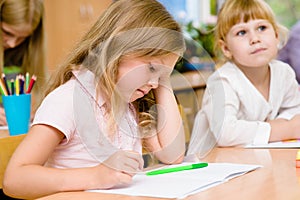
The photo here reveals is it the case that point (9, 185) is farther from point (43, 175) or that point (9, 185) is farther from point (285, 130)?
point (285, 130)

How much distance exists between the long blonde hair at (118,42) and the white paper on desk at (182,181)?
0.54ft

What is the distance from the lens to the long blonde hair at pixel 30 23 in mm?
2506

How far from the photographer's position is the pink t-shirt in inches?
45.6

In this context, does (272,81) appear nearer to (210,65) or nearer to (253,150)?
(253,150)

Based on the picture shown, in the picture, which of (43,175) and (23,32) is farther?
(23,32)

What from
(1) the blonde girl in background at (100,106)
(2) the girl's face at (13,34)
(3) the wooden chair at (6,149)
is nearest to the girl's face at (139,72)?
(1) the blonde girl in background at (100,106)

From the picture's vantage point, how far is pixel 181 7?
535cm

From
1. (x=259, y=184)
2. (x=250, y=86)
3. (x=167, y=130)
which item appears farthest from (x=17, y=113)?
(x=259, y=184)

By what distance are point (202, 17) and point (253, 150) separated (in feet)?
13.5

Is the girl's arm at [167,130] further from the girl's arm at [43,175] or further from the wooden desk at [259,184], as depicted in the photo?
the girl's arm at [43,175]

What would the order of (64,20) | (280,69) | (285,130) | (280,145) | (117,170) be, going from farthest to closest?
(64,20) < (280,69) < (285,130) < (280,145) < (117,170)

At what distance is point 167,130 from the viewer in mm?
1415

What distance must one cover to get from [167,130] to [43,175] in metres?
0.40

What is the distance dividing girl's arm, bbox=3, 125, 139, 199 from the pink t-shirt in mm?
40
